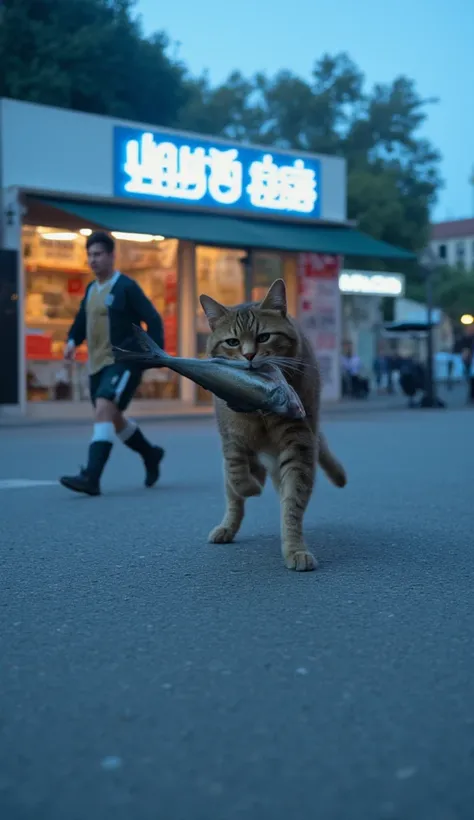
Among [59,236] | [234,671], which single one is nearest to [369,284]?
[59,236]

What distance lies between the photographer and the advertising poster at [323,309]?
2558 cm

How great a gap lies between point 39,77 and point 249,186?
Result: 45.7 feet

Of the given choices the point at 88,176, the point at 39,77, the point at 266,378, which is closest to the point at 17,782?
the point at 266,378

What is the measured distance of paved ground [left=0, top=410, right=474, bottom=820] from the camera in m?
2.26

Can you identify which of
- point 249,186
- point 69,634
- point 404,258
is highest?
point 249,186

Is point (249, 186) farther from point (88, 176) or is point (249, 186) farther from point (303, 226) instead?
point (88, 176)

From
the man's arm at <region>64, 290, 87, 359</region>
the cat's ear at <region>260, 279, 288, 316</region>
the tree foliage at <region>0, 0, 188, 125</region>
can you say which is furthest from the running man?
the tree foliage at <region>0, 0, 188, 125</region>

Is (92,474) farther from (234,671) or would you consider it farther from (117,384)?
(234,671)

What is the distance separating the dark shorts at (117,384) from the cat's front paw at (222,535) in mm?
2683

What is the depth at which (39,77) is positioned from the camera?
34.5 m

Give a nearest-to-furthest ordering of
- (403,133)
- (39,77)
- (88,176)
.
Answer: (88,176)
(39,77)
(403,133)

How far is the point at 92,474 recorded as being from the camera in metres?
8.00

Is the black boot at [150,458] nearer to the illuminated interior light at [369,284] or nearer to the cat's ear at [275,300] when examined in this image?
the cat's ear at [275,300]

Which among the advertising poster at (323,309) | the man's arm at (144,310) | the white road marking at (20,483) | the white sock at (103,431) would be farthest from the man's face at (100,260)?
the advertising poster at (323,309)
